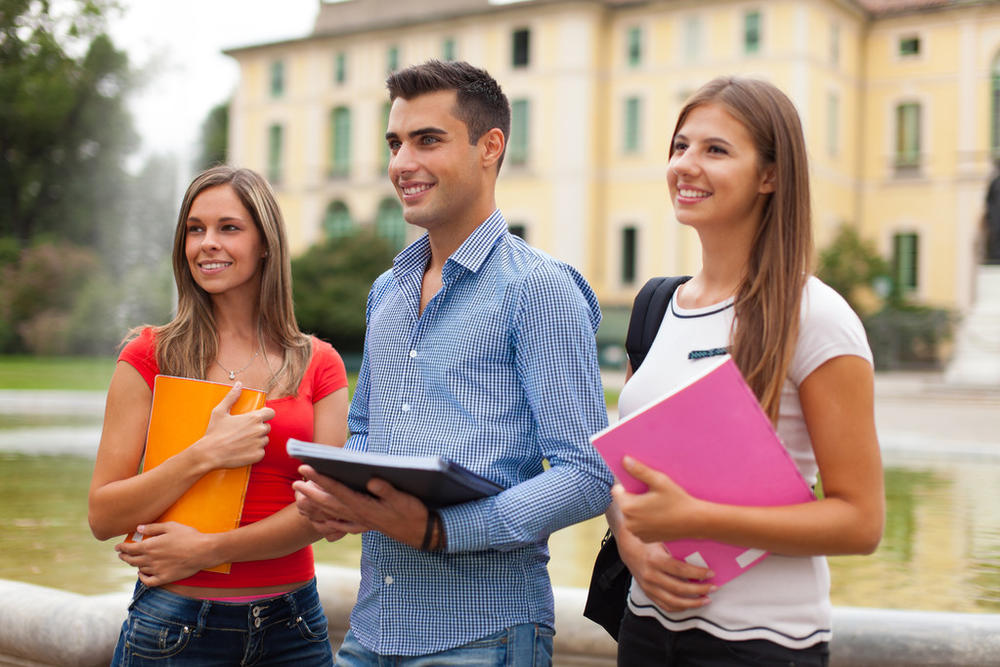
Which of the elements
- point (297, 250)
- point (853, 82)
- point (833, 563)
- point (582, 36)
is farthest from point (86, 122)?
point (833, 563)

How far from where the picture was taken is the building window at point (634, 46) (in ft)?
115

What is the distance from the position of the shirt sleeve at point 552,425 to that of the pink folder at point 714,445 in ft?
0.69

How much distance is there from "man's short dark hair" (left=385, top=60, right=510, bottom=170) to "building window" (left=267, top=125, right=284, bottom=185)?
40.0 m

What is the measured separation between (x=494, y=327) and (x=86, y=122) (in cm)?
3835

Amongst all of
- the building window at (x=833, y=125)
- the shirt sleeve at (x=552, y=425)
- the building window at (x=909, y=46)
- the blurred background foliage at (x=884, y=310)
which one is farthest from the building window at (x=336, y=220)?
the shirt sleeve at (x=552, y=425)

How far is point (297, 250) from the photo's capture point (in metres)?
41.1

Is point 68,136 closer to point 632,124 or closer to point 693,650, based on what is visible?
point 632,124

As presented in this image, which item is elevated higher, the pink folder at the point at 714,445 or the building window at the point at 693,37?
the building window at the point at 693,37

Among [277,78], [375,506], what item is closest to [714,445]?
[375,506]

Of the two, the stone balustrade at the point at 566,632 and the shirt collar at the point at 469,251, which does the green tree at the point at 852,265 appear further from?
the shirt collar at the point at 469,251

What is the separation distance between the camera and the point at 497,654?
2.23 m

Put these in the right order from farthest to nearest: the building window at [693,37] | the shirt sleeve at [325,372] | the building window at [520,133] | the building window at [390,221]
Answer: the building window at [390,221] < the building window at [520,133] < the building window at [693,37] < the shirt sleeve at [325,372]

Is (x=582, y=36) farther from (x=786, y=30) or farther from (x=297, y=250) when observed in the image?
(x=297, y=250)

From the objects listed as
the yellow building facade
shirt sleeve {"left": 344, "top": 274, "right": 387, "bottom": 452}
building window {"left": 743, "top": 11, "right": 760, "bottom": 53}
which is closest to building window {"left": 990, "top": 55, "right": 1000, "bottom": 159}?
the yellow building facade
